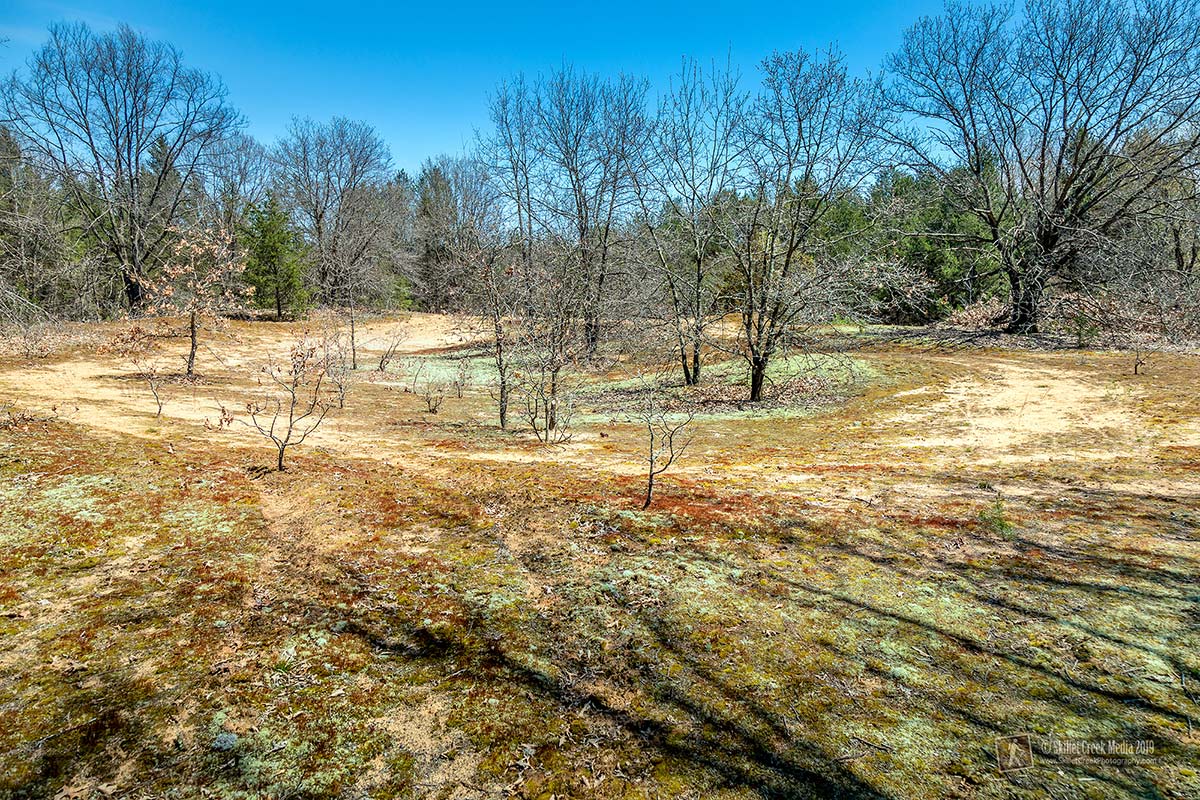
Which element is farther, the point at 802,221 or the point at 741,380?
the point at 741,380

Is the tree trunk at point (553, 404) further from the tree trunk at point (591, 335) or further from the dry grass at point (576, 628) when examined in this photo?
the tree trunk at point (591, 335)

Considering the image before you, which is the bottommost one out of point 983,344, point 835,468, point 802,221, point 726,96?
point 835,468

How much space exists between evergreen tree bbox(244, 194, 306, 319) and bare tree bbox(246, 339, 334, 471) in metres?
16.7

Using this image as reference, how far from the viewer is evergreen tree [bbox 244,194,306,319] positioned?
2758 cm

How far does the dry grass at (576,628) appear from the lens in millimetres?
1922

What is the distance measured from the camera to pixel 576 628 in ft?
9.09

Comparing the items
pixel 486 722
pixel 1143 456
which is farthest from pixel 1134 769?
pixel 1143 456

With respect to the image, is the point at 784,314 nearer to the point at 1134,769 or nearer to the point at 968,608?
the point at 968,608

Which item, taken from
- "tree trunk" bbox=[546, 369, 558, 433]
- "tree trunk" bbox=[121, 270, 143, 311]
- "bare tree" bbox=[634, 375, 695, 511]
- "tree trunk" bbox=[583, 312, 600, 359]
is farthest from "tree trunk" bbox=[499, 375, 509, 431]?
"tree trunk" bbox=[121, 270, 143, 311]

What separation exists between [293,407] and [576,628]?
13.7 ft

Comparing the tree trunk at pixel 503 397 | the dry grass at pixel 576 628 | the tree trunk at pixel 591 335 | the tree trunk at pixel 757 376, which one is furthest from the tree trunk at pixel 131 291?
the tree trunk at pixel 757 376

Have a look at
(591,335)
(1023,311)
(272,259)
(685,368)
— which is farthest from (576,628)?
(272,259)

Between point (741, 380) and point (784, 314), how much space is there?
103 inches

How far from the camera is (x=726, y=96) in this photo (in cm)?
1255
